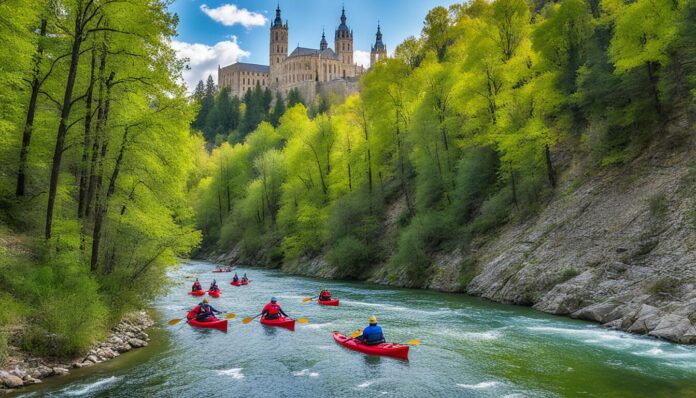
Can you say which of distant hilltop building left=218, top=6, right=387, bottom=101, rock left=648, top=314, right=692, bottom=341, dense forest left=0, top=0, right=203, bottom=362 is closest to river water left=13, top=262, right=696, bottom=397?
rock left=648, top=314, right=692, bottom=341

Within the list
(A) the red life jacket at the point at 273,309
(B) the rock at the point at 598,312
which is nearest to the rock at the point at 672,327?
(B) the rock at the point at 598,312

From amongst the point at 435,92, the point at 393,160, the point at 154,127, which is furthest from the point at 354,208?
the point at 154,127

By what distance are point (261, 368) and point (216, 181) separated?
57185 mm

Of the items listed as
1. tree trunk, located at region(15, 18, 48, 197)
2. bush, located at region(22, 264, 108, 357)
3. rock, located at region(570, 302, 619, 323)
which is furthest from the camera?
rock, located at region(570, 302, 619, 323)

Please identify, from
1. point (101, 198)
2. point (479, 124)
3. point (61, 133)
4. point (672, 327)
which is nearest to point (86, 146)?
point (61, 133)

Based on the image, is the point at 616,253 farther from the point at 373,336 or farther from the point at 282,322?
the point at 282,322

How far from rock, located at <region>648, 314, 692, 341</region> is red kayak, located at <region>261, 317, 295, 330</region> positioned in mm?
12436

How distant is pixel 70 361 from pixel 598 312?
1730 cm

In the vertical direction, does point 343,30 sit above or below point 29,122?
above

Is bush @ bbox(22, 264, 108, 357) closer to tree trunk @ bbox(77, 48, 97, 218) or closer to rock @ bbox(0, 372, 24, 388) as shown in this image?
rock @ bbox(0, 372, 24, 388)

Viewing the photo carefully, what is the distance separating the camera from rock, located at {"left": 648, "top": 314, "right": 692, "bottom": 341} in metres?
15.2

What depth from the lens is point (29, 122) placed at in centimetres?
1619

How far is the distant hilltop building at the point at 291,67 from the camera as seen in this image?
6240 inches

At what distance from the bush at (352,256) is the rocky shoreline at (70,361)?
19353 mm
